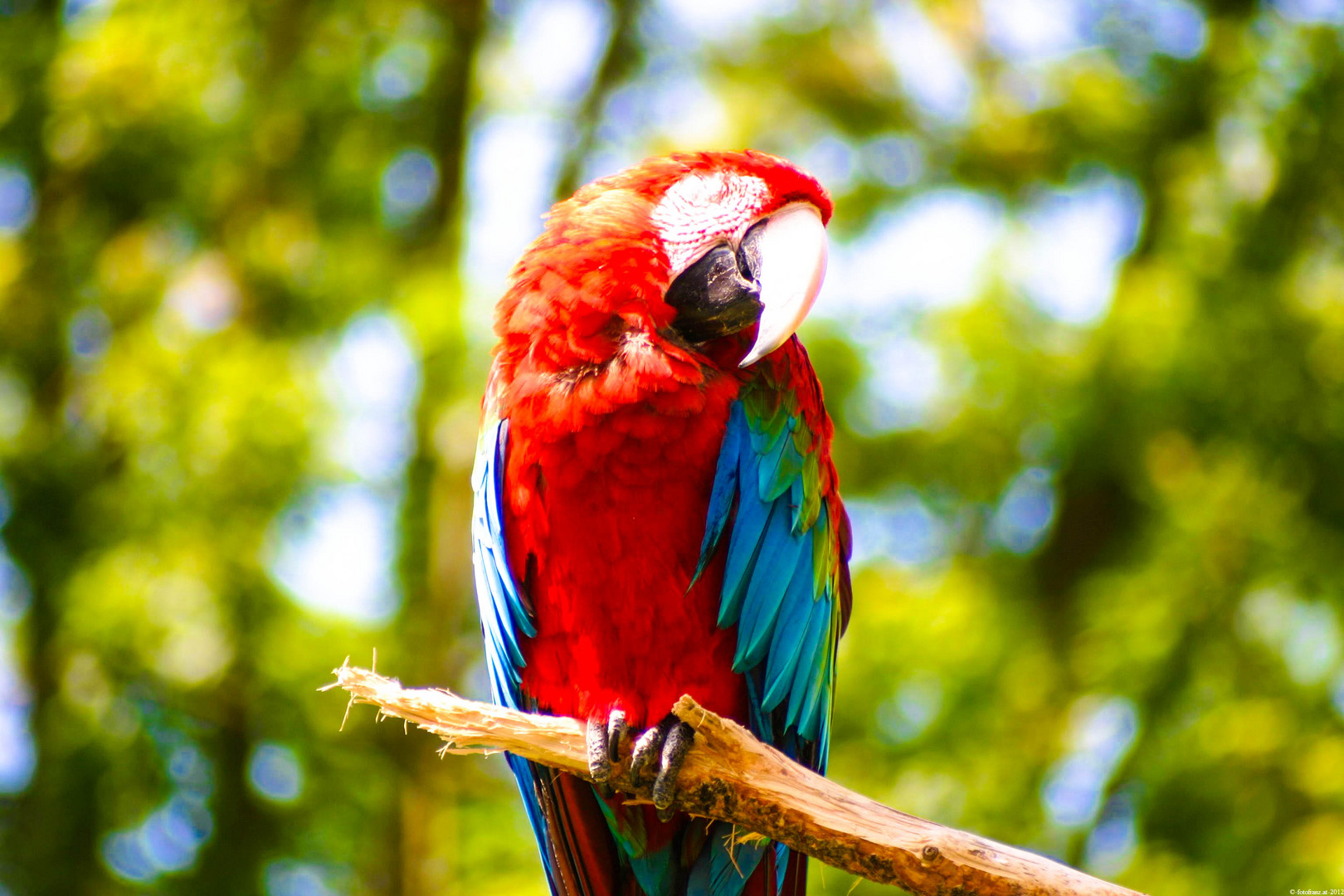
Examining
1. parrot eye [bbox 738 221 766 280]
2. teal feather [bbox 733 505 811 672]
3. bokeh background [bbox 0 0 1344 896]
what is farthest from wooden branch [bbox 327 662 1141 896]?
bokeh background [bbox 0 0 1344 896]

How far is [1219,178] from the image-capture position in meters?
4.80

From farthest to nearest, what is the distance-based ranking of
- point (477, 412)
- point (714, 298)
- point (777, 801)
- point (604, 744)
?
point (477, 412) < point (714, 298) < point (604, 744) < point (777, 801)

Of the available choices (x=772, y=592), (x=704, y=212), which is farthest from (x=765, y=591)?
(x=704, y=212)

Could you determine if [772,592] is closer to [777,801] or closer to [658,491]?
[658,491]

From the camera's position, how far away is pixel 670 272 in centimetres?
197

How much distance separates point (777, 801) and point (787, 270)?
37.7 inches

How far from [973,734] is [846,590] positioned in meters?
2.64

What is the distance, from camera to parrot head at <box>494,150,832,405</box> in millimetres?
1906

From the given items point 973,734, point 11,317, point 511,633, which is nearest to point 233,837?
point 11,317

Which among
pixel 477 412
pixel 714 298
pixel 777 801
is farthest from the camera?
pixel 477 412

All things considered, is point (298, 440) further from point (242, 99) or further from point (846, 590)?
point (846, 590)

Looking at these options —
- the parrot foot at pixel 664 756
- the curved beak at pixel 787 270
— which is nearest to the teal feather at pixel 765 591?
the parrot foot at pixel 664 756

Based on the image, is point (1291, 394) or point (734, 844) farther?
point (1291, 394)

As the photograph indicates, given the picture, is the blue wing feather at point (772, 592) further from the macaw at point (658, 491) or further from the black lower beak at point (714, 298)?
the black lower beak at point (714, 298)
